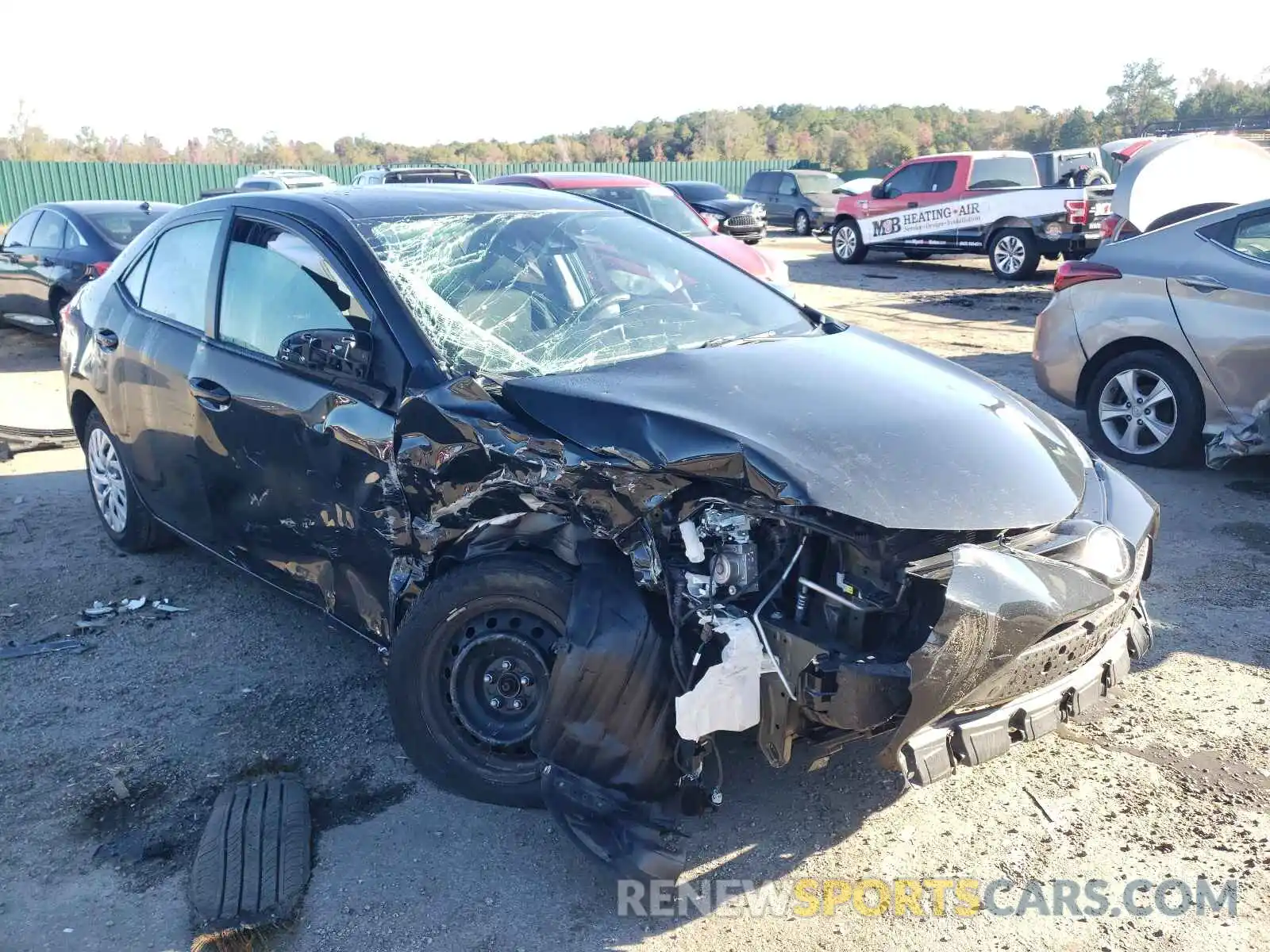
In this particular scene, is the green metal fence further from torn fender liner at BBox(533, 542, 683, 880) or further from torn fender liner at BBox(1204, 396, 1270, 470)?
torn fender liner at BBox(533, 542, 683, 880)

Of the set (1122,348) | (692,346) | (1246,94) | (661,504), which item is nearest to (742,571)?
(661,504)

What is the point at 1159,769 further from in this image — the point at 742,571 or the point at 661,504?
the point at 661,504

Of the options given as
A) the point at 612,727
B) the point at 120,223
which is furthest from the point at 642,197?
the point at 612,727

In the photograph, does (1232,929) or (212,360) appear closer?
(1232,929)

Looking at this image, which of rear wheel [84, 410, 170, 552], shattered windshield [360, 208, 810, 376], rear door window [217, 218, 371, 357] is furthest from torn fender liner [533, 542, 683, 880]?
rear wheel [84, 410, 170, 552]

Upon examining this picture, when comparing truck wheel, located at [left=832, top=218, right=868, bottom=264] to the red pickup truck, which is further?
truck wheel, located at [left=832, top=218, right=868, bottom=264]

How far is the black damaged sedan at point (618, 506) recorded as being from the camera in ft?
8.45

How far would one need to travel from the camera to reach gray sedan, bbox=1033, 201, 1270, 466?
5.73 meters

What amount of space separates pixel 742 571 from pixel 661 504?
0.28 meters

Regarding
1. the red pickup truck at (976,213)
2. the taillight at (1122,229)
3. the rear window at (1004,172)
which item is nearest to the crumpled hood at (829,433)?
the taillight at (1122,229)

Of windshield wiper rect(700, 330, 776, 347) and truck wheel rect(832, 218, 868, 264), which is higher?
truck wheel rect(832, 218, 868, 264)

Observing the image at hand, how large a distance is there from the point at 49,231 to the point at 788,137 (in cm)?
5881

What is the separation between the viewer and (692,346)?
360 cm

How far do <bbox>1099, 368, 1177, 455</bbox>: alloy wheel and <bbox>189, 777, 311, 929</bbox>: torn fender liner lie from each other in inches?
210
